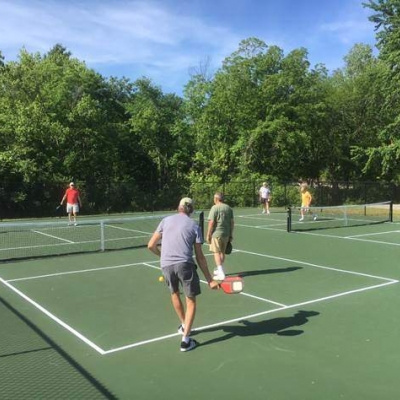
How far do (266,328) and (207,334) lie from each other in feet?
2.75

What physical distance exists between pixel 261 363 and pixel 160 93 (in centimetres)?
4027

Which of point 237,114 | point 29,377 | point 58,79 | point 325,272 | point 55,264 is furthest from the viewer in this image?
point 237,114

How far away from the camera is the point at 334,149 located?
4334 cm

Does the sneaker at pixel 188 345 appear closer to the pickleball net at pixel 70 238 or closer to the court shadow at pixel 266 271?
the court shadow at pixel 266 271

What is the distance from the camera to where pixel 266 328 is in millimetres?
6703

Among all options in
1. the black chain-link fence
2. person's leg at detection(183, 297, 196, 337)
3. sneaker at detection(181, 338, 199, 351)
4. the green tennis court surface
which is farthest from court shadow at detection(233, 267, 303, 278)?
the black chain-link fence

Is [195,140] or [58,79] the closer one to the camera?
[58,79]

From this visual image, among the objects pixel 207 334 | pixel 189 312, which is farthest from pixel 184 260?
pixel 207 334

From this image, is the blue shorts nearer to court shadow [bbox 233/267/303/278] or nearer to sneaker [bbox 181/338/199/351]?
sneaker [bbox 181/338/199/351]

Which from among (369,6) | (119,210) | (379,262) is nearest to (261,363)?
(379,262)

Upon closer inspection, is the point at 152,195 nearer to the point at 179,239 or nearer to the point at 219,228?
the point at 219,228

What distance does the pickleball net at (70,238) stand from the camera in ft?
44.9

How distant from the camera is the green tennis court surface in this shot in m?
4.89

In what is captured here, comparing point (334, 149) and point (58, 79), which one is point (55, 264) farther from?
point (334, 149)
